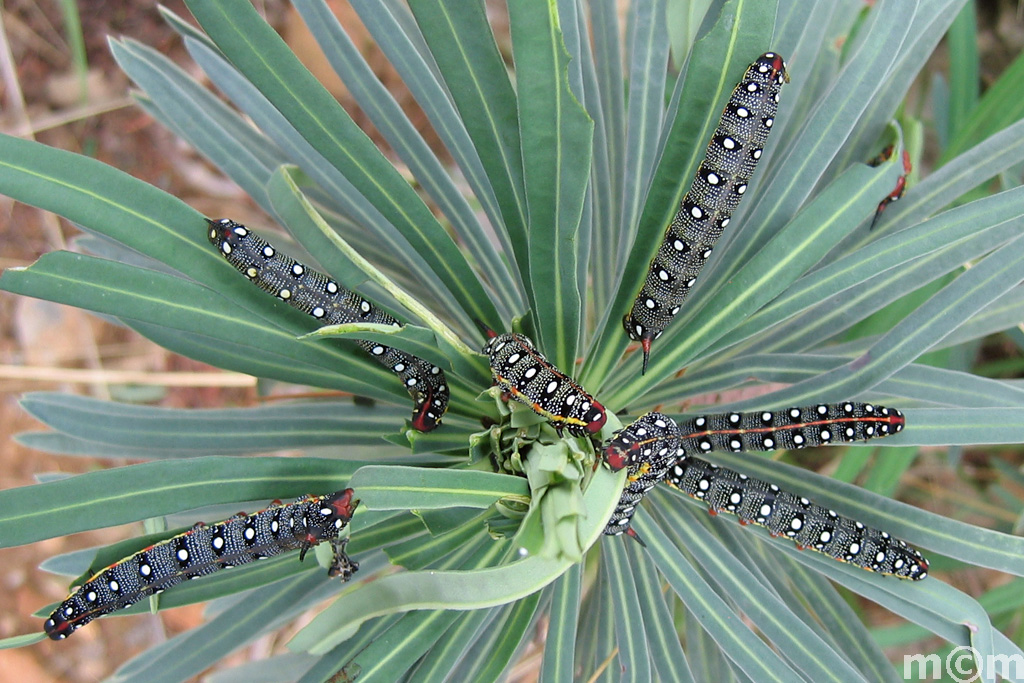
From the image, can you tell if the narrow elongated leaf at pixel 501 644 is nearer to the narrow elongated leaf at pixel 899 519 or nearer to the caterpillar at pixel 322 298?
the caterpillar at pixel 322 298

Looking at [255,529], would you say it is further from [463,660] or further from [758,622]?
[758,622]

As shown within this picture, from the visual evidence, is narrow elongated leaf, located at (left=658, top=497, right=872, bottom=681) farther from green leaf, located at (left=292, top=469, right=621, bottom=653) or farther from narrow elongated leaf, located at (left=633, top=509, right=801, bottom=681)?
green leaf, located at (left=292, top=469, right=621, bottom=653)

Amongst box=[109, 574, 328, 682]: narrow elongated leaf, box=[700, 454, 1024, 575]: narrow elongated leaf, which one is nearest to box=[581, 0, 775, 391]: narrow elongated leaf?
box=[700, 454, 1024, 575]: narrow elongated leaf

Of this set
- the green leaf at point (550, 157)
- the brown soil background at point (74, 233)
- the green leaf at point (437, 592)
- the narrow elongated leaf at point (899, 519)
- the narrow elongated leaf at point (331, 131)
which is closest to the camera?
the green leaf at point (437, 592)

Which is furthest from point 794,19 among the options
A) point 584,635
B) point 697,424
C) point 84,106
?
point 84,106

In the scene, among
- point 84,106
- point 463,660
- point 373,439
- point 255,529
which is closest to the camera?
point 255,529

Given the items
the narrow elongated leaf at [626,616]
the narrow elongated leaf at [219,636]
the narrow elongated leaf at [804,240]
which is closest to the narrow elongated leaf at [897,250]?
the narrow elongated leaf at [804,240]
